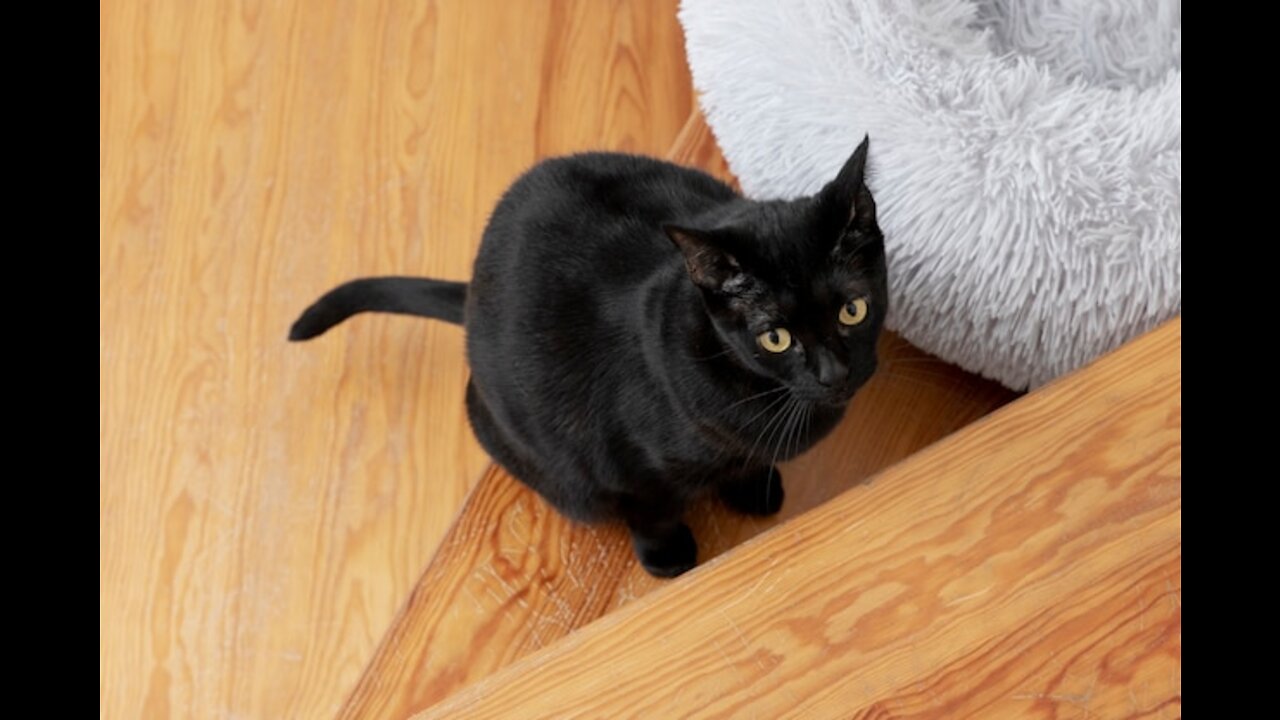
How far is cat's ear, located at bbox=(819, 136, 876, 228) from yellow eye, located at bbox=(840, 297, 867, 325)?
0.20ft

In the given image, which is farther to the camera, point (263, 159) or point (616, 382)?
point (263, 159)

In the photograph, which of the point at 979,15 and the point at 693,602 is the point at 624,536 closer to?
the point at 693,602

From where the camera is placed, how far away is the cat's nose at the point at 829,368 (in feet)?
2.92

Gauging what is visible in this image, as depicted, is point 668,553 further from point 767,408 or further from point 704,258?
point 704,258

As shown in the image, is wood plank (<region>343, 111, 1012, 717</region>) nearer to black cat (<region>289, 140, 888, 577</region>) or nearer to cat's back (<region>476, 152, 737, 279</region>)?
black cat (<region>289, 140, 888, 577</region>)

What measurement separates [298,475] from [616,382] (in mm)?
472

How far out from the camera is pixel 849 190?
853mm

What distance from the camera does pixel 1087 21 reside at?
135 cm

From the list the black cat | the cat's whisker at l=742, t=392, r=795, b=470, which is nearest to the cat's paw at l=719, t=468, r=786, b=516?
the black cat

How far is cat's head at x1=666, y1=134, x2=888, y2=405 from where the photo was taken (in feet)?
2.81

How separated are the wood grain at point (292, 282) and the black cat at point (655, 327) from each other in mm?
160

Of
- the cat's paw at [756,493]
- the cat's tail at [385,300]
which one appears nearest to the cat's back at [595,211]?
the cat's tail at [385,300]

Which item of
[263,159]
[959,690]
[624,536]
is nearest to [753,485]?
[624,536]

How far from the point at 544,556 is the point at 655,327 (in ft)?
1.09
